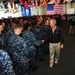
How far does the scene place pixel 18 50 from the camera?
5.05m

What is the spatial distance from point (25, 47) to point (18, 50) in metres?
0.21

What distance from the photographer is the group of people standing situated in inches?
151

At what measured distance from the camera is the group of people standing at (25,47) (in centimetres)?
383

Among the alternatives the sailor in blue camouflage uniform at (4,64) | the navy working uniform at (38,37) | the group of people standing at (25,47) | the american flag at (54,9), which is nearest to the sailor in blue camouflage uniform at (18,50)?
the group of people standing at (25,47)

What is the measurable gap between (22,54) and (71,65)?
266 centimetres

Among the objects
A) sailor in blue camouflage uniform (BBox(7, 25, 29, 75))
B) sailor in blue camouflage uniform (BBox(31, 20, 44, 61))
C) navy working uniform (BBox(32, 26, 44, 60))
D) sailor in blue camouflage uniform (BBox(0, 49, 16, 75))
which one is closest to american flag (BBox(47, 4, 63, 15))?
sailor in blue camouflage uniform (BBox(31, 20, 44, 61))

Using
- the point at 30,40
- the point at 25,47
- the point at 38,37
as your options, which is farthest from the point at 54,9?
the point at 25,47

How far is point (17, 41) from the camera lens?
4.97m

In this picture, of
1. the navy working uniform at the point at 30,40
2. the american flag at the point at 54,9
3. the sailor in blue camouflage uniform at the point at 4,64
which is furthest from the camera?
the american flag at the point at 54,9

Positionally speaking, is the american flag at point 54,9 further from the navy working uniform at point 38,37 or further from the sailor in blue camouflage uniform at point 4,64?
the sailor in blue camouflage uniform at point 4,64

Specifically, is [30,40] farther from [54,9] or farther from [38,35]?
[54,9]

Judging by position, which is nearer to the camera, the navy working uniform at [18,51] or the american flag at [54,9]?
the navy working uniform at [18,51]

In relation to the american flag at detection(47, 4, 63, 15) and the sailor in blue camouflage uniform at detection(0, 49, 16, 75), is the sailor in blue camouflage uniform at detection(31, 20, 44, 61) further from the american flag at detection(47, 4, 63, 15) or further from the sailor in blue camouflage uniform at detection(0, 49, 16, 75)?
the american flag at detection(47, 4, 63, 15)

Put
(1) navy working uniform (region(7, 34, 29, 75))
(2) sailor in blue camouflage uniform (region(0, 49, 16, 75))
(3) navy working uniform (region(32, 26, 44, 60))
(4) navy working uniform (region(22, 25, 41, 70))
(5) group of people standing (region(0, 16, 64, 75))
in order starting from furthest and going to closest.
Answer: (3) navy working uniform (region(32, 26, 44, 60)), (4) navy working uniform (region(22, 25, 41, 70)), (1) navy working uniform (region(7, 34, 29, 75)), (5) group of people standing (region(0, 16, 64, 75)), (2) sailor in blue camouflage uniform (region(0, 49, 16, 75))
